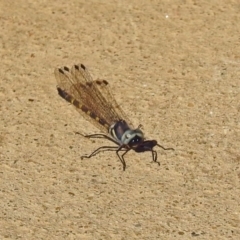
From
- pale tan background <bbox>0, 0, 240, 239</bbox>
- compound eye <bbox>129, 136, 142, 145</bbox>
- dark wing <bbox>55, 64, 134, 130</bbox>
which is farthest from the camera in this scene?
dark wing <bbox>55, 64, 134, 130</bbox>

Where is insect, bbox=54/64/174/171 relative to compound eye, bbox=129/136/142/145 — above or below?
above

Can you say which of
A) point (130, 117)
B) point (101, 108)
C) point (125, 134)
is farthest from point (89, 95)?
point (125, 134)

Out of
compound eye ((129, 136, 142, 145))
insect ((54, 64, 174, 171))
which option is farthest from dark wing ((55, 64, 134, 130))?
compound eye ((129, 136, 142, 145))

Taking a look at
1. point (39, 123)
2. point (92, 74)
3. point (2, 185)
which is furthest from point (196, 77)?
point (2, 185)

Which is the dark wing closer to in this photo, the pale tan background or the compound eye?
the pale tan background

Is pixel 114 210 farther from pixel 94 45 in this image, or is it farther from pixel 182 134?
pixel 94 45

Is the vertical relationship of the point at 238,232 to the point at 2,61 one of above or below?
below

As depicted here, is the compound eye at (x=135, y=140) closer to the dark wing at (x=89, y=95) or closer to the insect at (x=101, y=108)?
the insect at (x=101, y=108)
